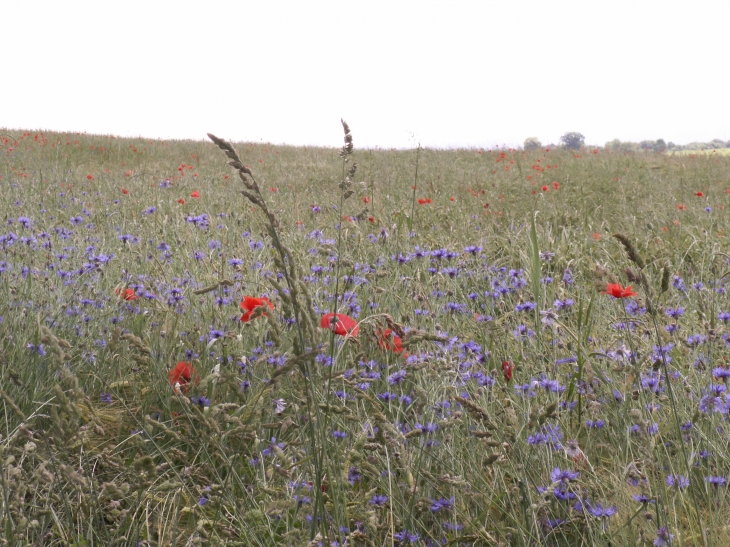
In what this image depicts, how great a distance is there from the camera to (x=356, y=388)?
1228 millimetres

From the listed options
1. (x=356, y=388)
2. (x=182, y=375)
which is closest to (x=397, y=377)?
(x=356, y=388)

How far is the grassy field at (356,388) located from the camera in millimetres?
1234

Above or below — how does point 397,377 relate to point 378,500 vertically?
above

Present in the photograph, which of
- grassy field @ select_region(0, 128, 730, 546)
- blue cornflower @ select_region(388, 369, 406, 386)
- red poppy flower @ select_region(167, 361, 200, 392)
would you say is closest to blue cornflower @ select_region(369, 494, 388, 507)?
grassy field @ select_region(0, 128, 730, 546)

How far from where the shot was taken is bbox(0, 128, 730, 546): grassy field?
4.05ft

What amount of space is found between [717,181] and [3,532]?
862 centimetres

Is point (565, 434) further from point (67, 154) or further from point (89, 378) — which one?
point (67, 154)

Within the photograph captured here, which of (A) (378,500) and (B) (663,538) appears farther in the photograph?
(A) (378,500)

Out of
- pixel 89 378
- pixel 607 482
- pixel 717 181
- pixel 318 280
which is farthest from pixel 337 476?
pixel 717 181

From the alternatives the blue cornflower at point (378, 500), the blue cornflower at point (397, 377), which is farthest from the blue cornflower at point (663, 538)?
the blue cornflower at point (397, 377)

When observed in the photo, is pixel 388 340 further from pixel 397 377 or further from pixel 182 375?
pixel 182 375

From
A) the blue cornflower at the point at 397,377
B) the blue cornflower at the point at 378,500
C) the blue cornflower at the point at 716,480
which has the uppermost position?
the blue cornflower at the point at 397,377

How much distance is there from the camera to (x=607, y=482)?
5.18ft

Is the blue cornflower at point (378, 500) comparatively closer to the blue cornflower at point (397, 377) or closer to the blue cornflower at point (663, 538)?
the blue cornflower at point (397, 377)
